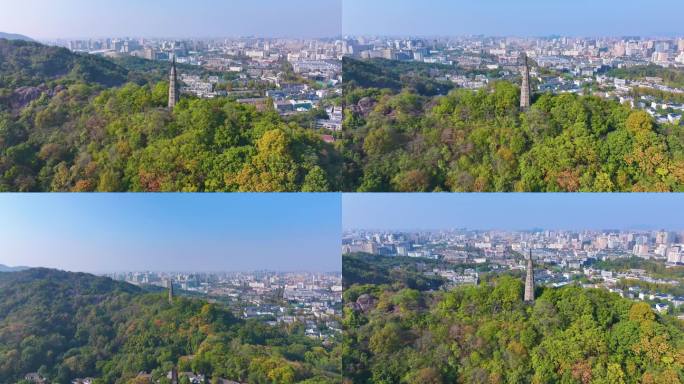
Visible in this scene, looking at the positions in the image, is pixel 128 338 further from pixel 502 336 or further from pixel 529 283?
pixel 529 283

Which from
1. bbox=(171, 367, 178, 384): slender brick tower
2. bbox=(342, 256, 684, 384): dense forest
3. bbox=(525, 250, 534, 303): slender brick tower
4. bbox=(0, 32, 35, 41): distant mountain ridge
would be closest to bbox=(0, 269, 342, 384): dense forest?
bbox=(171, 367, 178, 384): slender brick tower

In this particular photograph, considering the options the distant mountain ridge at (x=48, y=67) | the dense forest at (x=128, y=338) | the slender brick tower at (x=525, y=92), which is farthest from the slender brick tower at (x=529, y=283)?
the distant mountain ridge at (x=48, y=67)

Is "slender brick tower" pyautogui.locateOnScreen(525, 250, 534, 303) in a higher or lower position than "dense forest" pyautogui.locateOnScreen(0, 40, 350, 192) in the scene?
lower

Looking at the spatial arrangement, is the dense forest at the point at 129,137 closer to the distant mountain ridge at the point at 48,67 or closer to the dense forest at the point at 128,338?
the distant mountain ridge at the point at 48,67

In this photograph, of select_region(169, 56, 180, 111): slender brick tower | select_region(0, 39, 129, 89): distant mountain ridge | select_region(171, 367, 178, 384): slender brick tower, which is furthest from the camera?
select_region(0, 39, 129, 89): distant mountain ridge

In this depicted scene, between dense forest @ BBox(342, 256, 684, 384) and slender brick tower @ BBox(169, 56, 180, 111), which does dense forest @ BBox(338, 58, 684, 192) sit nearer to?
dense forest @ BBox(342, 256, 684, 384)
